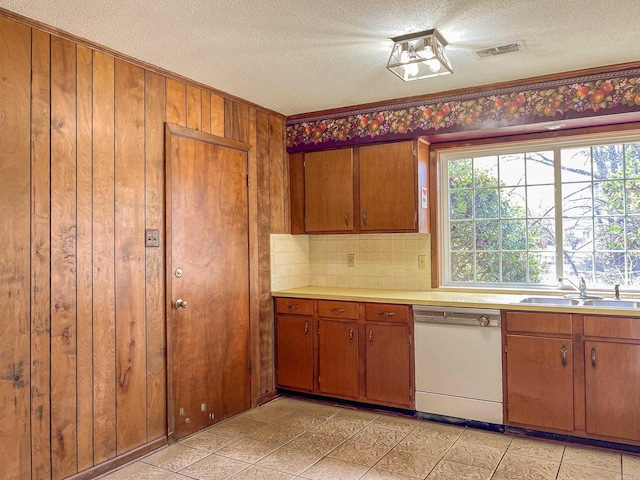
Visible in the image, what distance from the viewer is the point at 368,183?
3975mm

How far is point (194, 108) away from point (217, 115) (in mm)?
232

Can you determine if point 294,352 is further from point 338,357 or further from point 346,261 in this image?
point 346,261

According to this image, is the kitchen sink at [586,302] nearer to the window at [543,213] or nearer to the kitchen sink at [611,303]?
the kitchen sink at [611,303]

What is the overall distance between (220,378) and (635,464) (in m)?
2.70

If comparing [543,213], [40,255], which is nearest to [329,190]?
[543,213]

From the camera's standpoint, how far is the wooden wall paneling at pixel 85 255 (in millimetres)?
2619

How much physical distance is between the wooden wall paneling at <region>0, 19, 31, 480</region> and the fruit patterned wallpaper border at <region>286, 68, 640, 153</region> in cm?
232

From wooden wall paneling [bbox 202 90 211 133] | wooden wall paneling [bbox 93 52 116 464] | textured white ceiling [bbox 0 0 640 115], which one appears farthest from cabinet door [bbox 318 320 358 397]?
textured white ceiling [bbox 0 0 640 115]

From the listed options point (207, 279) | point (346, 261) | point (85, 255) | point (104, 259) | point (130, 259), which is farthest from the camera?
point (346, 261)

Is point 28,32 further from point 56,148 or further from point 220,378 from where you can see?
point 220,378

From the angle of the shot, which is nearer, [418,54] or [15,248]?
[15,248]

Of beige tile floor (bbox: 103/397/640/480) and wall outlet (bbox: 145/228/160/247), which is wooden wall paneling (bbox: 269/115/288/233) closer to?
wall outlet (bbox: 145/228/160/247)

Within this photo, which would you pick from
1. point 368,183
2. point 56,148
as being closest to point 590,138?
point 368,183

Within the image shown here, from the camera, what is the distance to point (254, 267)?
155 inches
